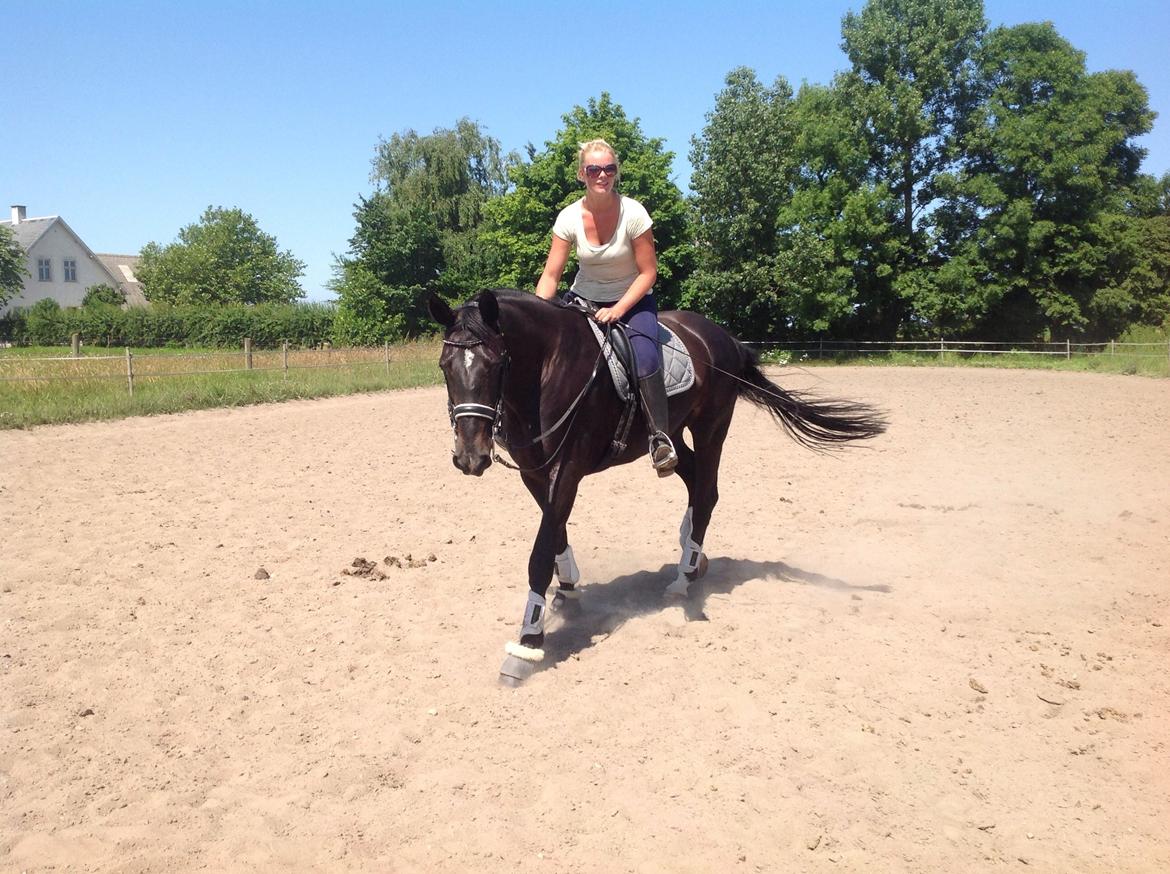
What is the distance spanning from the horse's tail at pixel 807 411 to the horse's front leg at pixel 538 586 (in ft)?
7.77

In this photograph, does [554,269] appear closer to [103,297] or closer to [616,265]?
[616,265]

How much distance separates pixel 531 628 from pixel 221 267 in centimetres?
7859

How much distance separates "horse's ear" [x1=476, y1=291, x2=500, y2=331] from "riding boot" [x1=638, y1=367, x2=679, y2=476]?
125 centimetres

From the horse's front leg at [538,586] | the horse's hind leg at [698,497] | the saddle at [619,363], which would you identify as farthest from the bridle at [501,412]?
the horse's hind leg at [698,497]

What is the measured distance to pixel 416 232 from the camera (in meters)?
42.3

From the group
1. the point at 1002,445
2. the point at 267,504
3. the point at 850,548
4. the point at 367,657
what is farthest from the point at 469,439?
the point at 1002,445

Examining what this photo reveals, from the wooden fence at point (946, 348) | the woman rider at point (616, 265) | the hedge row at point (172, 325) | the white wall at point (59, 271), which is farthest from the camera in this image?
the white wall at point (59, 271)

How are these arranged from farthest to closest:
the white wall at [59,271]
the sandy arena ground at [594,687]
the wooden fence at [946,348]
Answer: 1. the white wall at [59,271]
2. the wooden fence at [946,348]
3. the sandy arena ground at [594,687]

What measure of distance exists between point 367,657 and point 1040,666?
155 inches

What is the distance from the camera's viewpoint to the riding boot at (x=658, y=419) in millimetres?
5293

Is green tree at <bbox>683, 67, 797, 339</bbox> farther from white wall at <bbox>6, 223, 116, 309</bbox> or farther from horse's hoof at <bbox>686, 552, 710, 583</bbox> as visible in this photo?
white wall at <bbox>6, 223, 116, 309</bbox>

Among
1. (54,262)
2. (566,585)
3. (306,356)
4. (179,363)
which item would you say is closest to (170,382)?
(179,363)

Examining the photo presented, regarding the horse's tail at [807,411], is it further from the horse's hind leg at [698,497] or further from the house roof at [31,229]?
the house roof at [31,229]

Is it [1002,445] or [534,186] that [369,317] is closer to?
[534,186]
